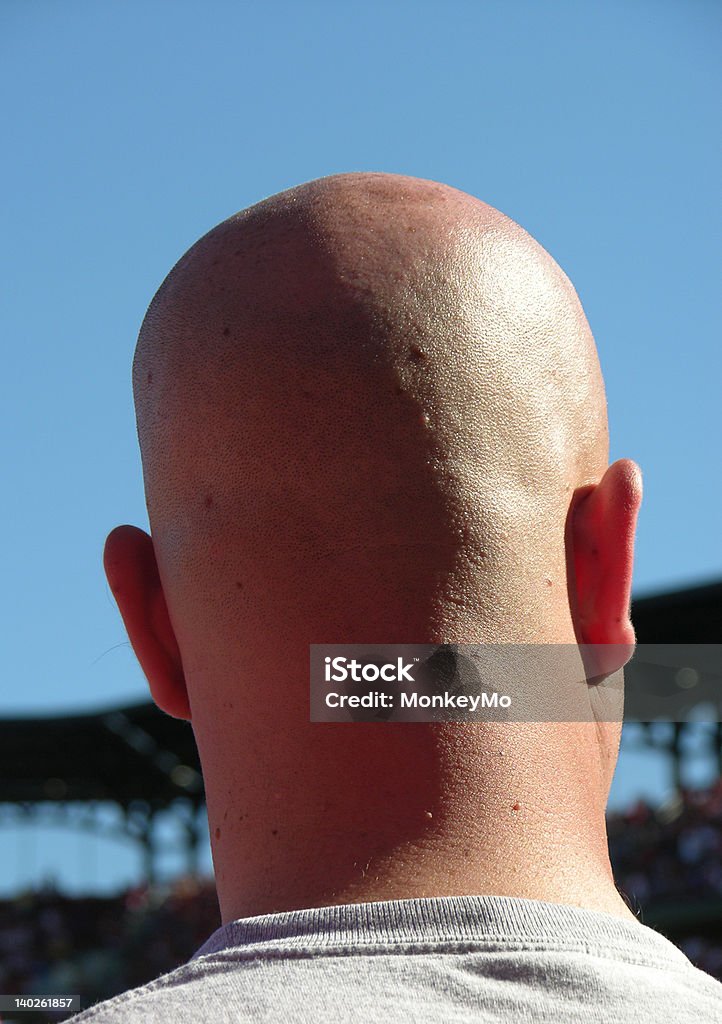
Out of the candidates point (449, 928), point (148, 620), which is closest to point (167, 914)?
point (148, 620)

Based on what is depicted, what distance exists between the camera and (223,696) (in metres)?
1.57

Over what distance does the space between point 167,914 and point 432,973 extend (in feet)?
76.3

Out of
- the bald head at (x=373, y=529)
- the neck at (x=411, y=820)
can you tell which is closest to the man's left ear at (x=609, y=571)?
the bald head at (x=373, y=529)

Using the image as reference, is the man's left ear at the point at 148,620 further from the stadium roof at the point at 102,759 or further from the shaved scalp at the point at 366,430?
the stadium roof at the point at 102,759

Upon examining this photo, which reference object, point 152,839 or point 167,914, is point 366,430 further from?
point 152,839

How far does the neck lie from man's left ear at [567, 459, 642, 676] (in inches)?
6.8

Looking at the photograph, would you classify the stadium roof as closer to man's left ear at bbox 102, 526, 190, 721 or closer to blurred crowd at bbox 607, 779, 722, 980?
blurred crowd at bbox 607, 779, 722, 980

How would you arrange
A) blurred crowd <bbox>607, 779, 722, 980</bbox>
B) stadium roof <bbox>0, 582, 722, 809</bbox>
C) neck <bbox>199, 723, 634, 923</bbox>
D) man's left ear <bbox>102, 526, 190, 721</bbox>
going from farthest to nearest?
1. stadium roof <bbox>0, 582, 722, 809</bbox>
2. blurred crowd <bbox>607, 779, 722, 980</bbox>
3. man's left ear <bbox>102, 526, 190, 721</bbox>
4. neck <bbox>199, 723, 634, 923</bbox>

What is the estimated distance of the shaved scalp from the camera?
60.0 inches

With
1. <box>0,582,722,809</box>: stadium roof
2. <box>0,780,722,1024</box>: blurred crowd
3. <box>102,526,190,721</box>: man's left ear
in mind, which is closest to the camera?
<box>102,526,190,721</box>: man's left ear

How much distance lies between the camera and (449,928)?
1271 mm

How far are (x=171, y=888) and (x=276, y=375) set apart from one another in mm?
24558
